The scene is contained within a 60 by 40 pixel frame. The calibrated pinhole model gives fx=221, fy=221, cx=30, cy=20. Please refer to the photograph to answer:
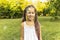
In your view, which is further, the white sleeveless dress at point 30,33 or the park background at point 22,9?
the park background at point 22,9

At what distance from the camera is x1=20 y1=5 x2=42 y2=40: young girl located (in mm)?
3207

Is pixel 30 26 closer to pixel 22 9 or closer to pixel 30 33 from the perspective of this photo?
pixel 30 33

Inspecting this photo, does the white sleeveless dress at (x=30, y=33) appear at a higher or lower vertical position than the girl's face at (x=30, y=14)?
lower

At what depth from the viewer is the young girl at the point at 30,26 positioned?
321 centimetres

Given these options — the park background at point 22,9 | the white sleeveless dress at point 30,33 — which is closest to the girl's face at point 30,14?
the white sleeveless dress at point 30,33

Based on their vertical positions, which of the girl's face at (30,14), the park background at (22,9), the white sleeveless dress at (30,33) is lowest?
the park background at (22,9)

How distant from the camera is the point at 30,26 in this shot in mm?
3252

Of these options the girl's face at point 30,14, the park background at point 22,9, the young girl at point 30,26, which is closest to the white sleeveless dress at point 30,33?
the young girl at point 30,26

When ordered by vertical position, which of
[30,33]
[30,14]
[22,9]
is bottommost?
[22,9]

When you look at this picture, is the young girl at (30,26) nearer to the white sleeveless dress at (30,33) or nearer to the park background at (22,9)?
the white sleeveless dress at (30,33)

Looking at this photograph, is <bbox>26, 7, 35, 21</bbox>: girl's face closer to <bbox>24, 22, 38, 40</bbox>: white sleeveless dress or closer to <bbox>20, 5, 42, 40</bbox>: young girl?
<bbox>20, 5, 42, 40</bbox>: young girl

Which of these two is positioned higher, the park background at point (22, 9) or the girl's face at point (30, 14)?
the girl's face at point (30, 14)

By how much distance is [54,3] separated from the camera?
1192cm

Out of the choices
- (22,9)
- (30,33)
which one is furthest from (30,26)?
(22,9)
